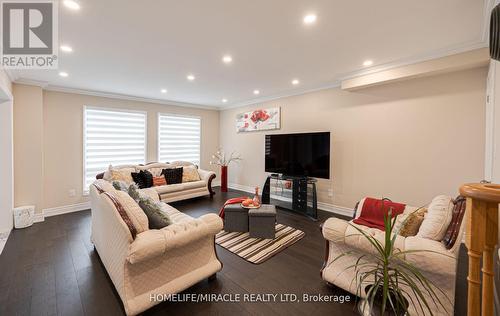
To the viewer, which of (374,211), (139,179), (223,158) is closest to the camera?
(374,211)

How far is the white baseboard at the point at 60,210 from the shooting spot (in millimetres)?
3839

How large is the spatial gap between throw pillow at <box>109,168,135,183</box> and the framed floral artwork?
3101 mm

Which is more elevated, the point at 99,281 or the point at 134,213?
the point at 134,213

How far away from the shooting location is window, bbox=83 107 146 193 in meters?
4.65

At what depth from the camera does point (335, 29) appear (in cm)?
227

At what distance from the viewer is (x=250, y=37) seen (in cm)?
245

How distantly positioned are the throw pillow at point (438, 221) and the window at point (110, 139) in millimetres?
5693

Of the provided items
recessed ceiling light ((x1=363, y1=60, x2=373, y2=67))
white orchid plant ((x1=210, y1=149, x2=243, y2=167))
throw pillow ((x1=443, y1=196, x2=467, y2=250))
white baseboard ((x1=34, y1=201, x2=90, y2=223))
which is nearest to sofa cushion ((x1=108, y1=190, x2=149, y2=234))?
throw pillow ((x1=443, y1=196, x2=467, y2=250))

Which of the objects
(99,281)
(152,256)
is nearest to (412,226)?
(152,256)

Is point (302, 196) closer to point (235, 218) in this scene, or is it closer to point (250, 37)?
point (235, 218)

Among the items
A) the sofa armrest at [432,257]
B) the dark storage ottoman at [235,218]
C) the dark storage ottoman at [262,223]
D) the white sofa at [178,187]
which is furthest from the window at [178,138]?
the sofa armrest at [432,257]

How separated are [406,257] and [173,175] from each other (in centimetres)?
469

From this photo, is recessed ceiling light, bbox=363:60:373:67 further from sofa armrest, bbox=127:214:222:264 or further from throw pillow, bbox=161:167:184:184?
throw pillow, bbox=161:167:184:184

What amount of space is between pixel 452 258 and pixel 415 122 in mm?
2619
